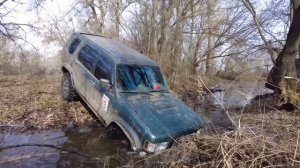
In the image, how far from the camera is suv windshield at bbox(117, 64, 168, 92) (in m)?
6.66

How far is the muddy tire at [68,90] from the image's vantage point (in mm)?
8203

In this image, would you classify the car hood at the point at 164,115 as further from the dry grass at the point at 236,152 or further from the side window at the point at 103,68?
the dry grass at the point at 236,152

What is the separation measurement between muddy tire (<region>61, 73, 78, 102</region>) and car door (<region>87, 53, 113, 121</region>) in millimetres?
1116

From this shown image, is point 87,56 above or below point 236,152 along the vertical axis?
above

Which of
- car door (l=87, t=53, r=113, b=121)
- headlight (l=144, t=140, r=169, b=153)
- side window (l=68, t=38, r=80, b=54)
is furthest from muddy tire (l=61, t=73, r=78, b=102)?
headlight (l=144, t=140, r=169, b=153)

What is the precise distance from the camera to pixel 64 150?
523 cm

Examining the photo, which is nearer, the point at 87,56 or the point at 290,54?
the point at 87,56

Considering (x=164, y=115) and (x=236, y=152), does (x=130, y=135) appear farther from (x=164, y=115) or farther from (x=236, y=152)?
(x=236, y=152)

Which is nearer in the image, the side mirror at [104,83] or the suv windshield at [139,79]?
the side mirror at [104,83]

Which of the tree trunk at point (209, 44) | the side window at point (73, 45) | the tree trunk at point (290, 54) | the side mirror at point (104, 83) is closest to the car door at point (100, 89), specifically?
the side mirror at point (104, 83)

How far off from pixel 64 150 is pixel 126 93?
6.06ft

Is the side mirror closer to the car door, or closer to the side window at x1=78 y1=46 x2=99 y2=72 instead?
the car door

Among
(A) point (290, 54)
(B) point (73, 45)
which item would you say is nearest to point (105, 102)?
(B) point (73, 45)

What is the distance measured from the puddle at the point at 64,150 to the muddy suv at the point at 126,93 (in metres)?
0.48
